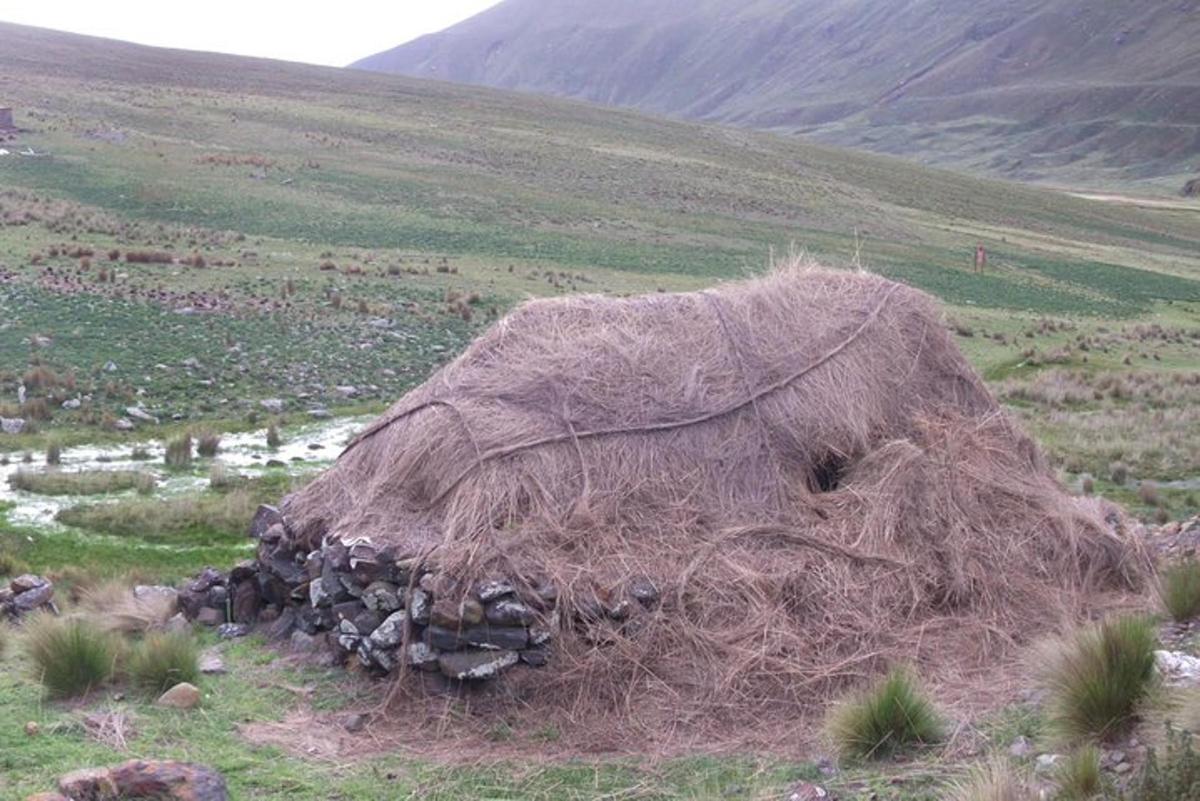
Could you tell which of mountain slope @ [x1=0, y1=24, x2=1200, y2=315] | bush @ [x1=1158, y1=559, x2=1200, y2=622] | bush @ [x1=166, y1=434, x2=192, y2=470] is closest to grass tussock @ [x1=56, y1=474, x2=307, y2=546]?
bush @ [x1=166, y1=434, x2=192, y2=470]

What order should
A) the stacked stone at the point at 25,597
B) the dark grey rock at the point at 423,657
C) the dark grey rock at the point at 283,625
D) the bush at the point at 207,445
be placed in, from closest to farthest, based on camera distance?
the dark grey rock at the point at 423,657 < the dark grey rock at the point at 283,625 < the stacked stone at the point at 25,597 < the bush at the point at 207,445

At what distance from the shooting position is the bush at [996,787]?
5.98 metres

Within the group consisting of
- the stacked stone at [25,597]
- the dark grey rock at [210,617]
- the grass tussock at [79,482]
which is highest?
the dark grey rock at [210,617]

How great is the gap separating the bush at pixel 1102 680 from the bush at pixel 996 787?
0.91m

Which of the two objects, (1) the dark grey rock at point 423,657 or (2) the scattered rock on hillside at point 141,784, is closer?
(2) the scattered rock on hillside at point 141,784

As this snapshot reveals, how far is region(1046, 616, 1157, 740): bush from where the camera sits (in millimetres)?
7154

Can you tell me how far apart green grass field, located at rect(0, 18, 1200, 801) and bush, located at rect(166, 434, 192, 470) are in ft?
4.59

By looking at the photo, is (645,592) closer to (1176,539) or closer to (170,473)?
(1176,539)

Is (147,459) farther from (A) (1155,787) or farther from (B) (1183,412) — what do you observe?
(B) (1183,412)

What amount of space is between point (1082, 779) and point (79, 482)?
47.5 ft

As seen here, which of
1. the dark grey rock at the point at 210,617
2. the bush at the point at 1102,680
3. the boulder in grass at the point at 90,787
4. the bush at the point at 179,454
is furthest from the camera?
the bush at the point at 179,454

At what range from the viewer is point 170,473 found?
18.1 m

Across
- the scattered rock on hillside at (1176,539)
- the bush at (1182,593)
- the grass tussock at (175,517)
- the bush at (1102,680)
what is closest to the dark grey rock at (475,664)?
the bush at (1102,680)

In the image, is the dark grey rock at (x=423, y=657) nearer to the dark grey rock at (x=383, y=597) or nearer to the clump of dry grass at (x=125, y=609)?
the dark grey rock at (x=383, y=597)
